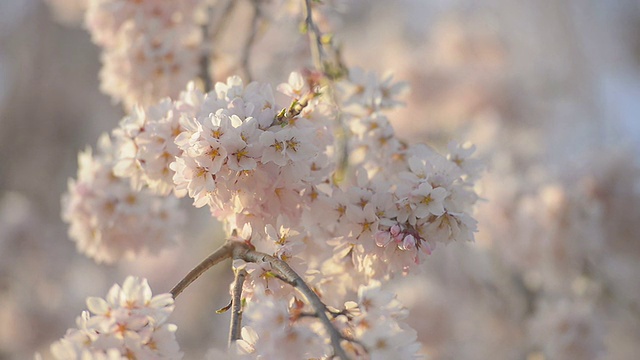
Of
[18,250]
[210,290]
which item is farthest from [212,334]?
[18,250]

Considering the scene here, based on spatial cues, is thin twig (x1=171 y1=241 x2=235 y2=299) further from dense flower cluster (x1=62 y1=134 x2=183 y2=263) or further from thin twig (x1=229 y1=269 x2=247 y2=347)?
dense flower cluster (x1=62 y1=134 x2=183 y2=263)

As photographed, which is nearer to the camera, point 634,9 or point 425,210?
point 425,210

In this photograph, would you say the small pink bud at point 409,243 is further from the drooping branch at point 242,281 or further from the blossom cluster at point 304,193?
the drooping branch at point 242,281

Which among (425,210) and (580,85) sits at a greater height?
(580,85)

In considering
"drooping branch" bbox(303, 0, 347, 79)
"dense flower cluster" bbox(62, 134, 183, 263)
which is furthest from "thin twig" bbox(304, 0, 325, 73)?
"dense flower cluster" bbox(62, 134, 183, 263)

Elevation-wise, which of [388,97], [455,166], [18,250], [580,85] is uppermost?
[580,85]

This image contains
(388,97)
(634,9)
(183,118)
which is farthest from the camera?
(634,9)

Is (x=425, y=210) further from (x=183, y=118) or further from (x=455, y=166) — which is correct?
(x=183, y=118)
